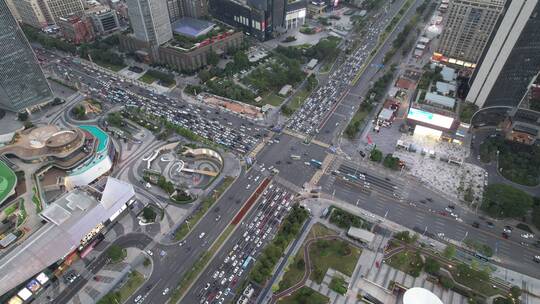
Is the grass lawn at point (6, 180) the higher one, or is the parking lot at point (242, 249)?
the grass lawn at point (6, 180)

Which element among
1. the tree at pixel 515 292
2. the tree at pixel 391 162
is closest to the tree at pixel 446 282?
the tree at pixel 515 292

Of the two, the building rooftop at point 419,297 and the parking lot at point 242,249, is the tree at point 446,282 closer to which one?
the building rooftop at point 419,297

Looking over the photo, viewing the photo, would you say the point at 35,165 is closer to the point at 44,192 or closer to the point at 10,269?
the point at 44,192

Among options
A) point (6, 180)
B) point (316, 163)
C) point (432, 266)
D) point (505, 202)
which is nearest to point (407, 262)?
point (432, 266)

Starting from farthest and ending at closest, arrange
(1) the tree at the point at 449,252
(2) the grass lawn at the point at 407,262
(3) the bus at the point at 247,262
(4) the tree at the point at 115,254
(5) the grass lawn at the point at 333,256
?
(3) the bus at the point at 247,262
(5) the grass lawn at the point at 333,256
(2) the grass lawn at the point at 407,262
(4) the tree at the point at 115,254
(1) the tree at the point at 449,252

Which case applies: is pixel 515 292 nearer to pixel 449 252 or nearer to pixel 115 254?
pixel 449 252

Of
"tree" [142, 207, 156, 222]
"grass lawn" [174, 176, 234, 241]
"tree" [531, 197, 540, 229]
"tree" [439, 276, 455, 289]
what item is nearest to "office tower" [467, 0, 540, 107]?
"tree" [531, 197, 540, 229]

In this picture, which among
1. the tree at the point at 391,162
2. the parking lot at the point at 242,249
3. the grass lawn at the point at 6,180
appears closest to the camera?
the parking lot at the point at 242,249
